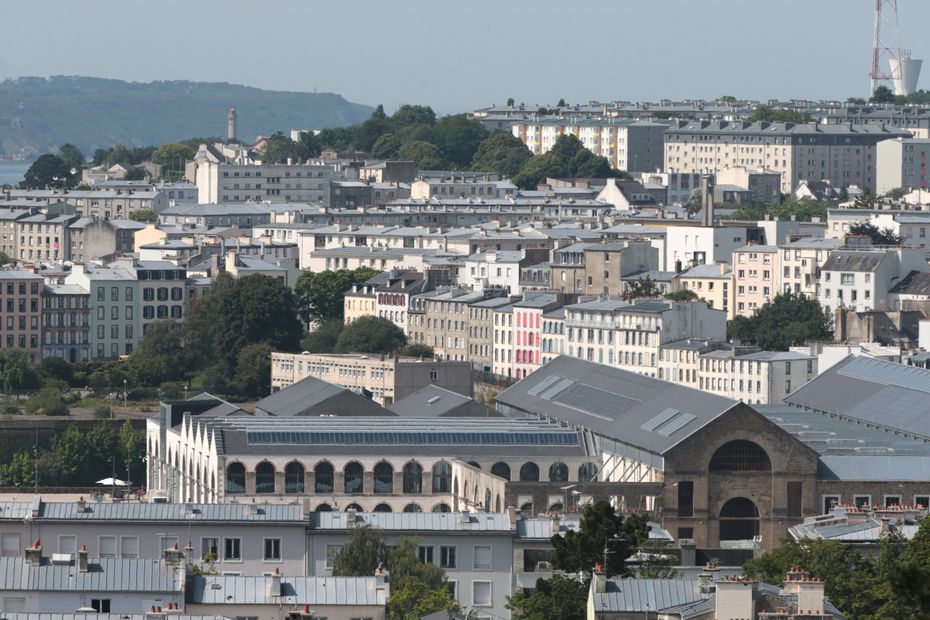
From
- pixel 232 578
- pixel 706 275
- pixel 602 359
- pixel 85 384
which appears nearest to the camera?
pixel 232 578

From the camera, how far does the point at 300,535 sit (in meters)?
49.9

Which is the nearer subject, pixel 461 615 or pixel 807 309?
pixel 461 615

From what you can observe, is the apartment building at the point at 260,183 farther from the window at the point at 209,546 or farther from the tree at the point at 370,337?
the window at the point at 209,546

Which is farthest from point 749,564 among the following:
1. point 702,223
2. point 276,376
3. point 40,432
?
point 702,223

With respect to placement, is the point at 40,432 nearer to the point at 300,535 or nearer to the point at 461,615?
the point at 300,535

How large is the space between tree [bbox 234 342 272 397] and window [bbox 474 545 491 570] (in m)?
55.5

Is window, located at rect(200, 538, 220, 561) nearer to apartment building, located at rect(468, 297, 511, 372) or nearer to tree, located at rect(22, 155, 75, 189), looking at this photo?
apartment building, located at rect(468, 297, 511, 372)

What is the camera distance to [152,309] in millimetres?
119625

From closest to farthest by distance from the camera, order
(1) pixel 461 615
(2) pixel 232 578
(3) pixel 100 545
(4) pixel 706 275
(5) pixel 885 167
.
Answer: (2) pixel 232 578 → (1) pixel 461 615 → (3) pixel 100 545 → (4) pixel 706 275 → (5) pixel 885 167

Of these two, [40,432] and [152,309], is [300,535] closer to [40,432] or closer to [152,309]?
[40,432]

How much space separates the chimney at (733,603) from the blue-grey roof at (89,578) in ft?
24.4

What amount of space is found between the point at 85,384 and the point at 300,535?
5976cm

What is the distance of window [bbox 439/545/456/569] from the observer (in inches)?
1978

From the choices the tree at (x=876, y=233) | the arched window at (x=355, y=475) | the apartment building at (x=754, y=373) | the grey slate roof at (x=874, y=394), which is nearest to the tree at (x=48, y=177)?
the tree at (x=876, y=233)
